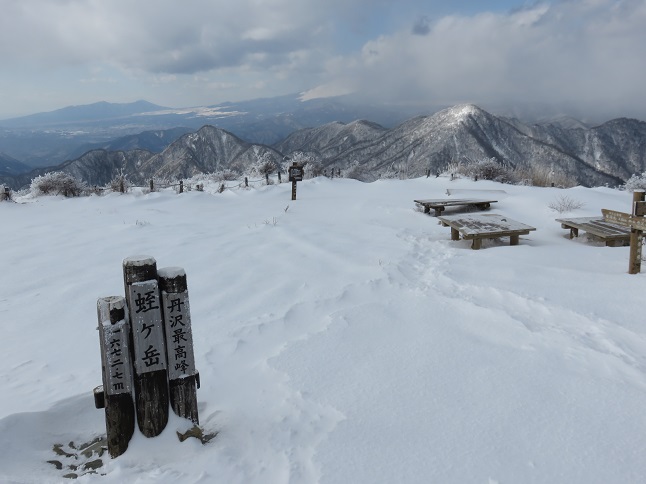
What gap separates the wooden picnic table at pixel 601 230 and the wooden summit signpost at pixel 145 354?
28.2ft

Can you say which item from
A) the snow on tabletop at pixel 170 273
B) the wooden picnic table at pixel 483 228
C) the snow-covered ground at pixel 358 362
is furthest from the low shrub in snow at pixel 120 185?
the snow on tabletop at pixel 170 273

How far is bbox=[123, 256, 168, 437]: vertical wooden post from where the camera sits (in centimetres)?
272

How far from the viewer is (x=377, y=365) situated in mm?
3738

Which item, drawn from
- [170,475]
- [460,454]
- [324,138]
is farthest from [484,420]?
[324,138]

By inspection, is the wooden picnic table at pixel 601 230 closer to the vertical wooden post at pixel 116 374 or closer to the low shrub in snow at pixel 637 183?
the vertical wooden post at pixel 116 374

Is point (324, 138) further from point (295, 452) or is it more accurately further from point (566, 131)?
point (295, 452)

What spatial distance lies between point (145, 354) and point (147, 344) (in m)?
0.07

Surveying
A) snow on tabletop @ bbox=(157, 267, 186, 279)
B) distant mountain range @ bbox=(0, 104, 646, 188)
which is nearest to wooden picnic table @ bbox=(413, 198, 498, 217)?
snow on tabletop @ bbox=(157, 267, 186, 279)

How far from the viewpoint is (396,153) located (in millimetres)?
114438

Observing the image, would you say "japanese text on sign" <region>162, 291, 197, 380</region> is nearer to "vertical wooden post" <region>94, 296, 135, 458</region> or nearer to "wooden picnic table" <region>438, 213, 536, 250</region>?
"vertical wooden post" <region>94, 296, 135, 458</region>

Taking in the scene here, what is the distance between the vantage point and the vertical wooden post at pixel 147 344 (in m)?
2.72

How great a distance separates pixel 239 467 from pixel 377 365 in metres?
1.57

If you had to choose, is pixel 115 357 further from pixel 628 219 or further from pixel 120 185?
pixel 120 185

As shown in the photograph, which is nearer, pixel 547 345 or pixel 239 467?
pixel 239 467
